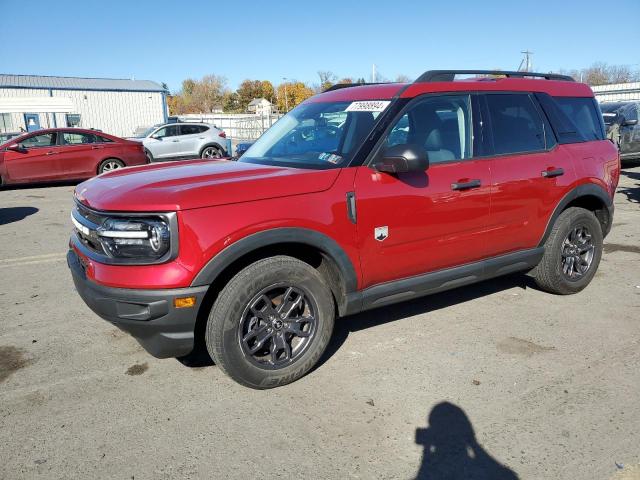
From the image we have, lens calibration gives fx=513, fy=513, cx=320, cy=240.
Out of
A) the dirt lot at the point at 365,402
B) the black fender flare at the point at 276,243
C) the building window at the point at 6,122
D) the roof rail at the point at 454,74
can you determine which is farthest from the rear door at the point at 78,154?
the building window at the point at 6,122

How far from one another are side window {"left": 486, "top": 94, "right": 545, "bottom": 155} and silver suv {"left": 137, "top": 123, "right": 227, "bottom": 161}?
14.1 meters

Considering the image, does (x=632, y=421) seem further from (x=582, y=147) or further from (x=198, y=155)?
(x=198, y=155)

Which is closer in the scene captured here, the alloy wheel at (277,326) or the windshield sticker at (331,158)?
the alloy wheel at (277,326)

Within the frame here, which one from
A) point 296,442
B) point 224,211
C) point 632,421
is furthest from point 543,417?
point 224,211

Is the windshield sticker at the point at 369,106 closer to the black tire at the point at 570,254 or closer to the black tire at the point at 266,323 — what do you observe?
the black tire at the point at 266,323

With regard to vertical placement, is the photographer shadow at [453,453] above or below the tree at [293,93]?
below

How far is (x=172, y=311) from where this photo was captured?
2836mm

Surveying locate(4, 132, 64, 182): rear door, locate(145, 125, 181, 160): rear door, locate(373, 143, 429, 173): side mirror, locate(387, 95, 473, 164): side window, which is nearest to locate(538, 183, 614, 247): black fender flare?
locate(387, 95, 473, 164): side window

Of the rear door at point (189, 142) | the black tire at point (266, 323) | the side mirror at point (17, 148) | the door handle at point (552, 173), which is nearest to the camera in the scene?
the black tire at point (266, 323)

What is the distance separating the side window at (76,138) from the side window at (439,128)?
12.0 m

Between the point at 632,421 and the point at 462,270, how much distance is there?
1.48 metres

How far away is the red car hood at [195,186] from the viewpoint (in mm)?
2859

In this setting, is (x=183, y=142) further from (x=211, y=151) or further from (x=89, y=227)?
(x=89, y=227)

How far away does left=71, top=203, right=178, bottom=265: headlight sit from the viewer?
2.80m
